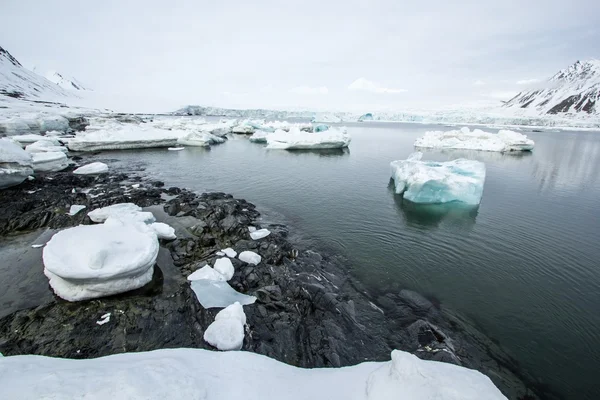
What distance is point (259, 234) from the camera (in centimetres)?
805

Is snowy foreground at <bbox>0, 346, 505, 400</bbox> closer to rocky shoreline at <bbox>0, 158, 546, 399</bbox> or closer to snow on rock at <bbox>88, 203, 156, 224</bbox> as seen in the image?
rocky shoreline at <bbox>0, 158, 546, 399</bbox>

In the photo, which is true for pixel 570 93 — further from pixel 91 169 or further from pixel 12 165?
pixel 12 165

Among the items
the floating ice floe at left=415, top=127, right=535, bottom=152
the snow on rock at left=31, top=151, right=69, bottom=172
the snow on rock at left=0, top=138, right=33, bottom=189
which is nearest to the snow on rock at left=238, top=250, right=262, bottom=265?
the snow on rock at left=0, top=138, right=33, bottom=189

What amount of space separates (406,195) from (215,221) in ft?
28.1

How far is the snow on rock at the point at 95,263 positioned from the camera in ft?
16.1

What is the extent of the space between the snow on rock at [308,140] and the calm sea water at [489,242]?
23.9ft

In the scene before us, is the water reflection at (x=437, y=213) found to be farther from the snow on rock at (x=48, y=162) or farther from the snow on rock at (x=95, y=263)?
the snow on rock at (x=48, y=162)

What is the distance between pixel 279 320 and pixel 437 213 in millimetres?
8829

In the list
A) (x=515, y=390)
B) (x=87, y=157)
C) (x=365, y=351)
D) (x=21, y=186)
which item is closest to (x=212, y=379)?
(x=365, y=351)

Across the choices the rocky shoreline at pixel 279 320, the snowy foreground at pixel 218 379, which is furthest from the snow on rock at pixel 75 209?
the snowy foreground at pixel 218 379

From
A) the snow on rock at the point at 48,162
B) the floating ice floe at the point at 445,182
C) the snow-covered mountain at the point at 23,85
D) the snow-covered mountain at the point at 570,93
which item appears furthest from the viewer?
the snow-covered mountain at the point at 570,93

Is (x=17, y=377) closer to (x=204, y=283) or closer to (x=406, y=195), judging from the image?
(x=204, y=283)

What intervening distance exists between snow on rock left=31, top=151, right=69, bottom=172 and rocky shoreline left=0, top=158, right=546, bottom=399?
11.3 meters

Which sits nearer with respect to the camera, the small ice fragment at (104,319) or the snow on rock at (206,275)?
the small ice fragment at (104,319)
